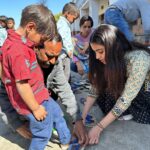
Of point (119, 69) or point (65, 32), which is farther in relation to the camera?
point (65, 32)

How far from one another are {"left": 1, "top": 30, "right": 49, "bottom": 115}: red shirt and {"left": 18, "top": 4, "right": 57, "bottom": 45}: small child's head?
0.18ft

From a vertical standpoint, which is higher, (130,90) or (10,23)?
(10,23)

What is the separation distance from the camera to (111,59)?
181 centimetres

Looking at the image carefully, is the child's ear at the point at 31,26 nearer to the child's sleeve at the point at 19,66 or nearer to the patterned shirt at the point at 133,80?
the child's sleeve at the point at 19,66

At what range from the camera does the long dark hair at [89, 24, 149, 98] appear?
1782mm

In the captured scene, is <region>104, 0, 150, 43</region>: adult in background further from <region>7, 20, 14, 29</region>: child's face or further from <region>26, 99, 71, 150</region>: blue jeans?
<region>7, 20, 14, 29</region>: child's face

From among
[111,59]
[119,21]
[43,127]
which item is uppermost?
[119,21]

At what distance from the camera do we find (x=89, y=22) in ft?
13.2

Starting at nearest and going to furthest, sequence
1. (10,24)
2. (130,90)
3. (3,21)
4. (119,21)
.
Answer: (130,90), (119,21), (3,21), (10,24)

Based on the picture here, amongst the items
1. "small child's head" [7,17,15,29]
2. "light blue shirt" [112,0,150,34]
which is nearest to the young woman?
"light blue shirt" [112,0,150,34]

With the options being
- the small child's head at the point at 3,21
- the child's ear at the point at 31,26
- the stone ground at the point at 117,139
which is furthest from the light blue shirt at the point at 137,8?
the small child's head at the point at 3,21

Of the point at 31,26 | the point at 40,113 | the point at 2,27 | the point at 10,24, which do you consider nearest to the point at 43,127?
the point at 40,113

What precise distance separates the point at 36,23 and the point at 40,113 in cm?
52

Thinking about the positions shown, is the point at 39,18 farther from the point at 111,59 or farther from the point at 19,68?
the point at 111,59
